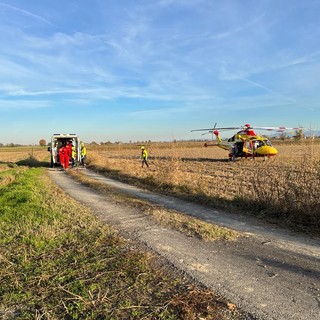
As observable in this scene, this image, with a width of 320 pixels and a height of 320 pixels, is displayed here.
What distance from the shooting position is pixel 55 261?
16.8 ft

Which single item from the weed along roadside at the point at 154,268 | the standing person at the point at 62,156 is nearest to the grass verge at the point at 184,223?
the weed along roadside at the point at 154,268

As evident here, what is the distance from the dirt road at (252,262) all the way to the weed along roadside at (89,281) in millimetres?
289

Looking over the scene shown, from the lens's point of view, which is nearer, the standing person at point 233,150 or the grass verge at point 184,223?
the grass verge at point 184,223

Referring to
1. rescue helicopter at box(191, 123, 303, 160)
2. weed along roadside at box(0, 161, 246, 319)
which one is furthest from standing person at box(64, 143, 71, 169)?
weed along roadside at box(0, 161, 246, 319)

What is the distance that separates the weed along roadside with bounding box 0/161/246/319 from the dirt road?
0.95 feet

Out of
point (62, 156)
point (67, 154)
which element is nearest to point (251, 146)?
point (67, 154)

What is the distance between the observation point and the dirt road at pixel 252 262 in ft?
12.3

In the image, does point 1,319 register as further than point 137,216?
No

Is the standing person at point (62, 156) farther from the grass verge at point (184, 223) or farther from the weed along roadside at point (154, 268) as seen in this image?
the weed along roadside at point (154, 268)

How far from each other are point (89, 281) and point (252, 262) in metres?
2.41

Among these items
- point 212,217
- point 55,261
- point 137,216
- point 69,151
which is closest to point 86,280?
point 55,261

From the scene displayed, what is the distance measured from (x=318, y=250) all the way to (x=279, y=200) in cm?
266

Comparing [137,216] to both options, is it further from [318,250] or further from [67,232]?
[318,250]

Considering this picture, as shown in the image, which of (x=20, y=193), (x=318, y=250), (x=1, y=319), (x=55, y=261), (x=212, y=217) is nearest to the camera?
(x=1, y=319)
